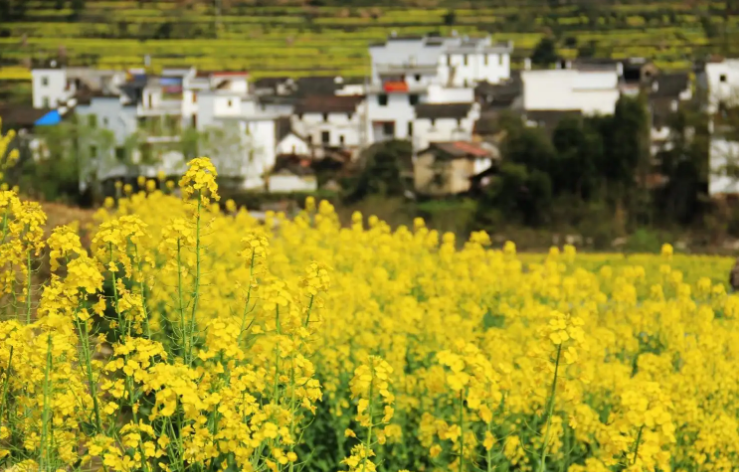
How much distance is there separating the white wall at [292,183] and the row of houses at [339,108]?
0.05 meters

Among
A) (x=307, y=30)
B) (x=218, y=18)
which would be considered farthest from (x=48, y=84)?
(x=307, y=30)

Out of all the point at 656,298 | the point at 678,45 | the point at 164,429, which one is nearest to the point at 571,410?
the point at 164,429

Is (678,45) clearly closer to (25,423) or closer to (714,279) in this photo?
(714,279)

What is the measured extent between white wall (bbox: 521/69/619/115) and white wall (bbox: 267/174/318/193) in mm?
10569

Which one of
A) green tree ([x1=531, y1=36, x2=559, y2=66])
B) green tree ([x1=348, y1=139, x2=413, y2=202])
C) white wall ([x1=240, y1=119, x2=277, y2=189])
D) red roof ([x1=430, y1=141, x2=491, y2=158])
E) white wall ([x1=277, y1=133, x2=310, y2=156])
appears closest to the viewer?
green tree ([x1=348, y1=139, x2=413, y2=202])

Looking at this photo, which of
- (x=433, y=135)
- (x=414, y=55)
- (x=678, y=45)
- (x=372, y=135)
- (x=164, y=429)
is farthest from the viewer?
(x=678, y=45)

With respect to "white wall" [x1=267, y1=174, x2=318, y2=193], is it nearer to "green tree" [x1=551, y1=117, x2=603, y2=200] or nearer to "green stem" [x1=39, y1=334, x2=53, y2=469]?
"green tree" [x1=551, y1=117, x2=603, y2=200]

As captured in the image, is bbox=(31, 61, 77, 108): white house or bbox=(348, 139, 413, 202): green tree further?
bbox=(31, 61, 77, 108): white house

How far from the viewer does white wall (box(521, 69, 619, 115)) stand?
172 feet

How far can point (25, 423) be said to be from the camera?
3.97 metres

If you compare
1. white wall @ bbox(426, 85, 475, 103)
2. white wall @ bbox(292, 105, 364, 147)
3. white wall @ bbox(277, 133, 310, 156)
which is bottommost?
white wall @ bbox(277, 133, 310, 156)

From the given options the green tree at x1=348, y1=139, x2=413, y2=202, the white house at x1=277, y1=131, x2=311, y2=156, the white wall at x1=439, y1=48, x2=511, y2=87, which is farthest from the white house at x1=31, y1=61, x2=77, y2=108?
the green tree at x1=348, y1=139, x2=413, y2=202

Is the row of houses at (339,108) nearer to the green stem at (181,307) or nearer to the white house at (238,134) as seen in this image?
the white house at (238,134)

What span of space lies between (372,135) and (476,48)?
12724 mm
